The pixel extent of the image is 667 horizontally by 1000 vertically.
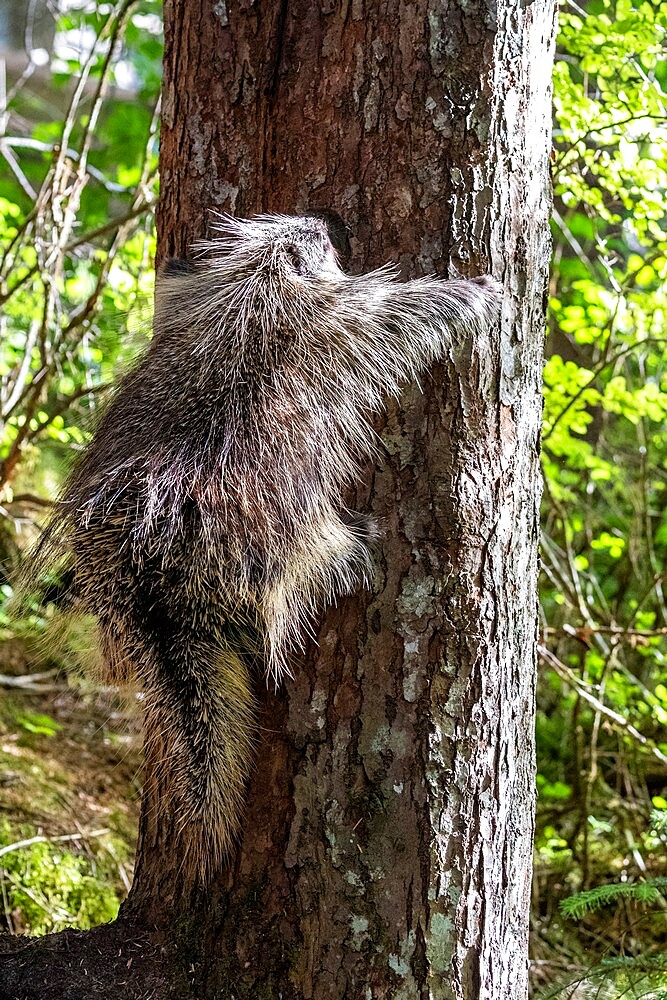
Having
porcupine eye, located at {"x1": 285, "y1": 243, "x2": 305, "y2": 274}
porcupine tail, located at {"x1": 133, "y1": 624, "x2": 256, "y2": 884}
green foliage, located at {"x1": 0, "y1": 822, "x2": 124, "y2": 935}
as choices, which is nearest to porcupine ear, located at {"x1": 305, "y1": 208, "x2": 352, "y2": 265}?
porcupine eye, located at {"x1": 285, "y1": 243, "x2": 305, "y2": 274}

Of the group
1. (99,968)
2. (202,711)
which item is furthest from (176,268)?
(99,968)

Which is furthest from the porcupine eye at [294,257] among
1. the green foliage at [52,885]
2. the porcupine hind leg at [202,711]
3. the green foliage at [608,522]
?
the green foliage at [52,885]

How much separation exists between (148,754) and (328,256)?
1340 millimetres

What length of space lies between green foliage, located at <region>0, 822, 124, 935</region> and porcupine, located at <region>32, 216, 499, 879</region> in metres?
1.36

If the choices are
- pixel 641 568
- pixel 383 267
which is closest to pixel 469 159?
pixel 383 267

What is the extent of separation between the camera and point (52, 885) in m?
3.23

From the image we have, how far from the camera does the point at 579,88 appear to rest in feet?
9.60

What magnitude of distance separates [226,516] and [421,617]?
49 centimetres

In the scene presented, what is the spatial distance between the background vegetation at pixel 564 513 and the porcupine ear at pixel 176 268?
12.2 inches

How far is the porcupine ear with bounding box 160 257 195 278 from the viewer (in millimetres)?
2324

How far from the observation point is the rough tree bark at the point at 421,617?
1.75 meters

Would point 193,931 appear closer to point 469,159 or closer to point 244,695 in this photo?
point 244,695

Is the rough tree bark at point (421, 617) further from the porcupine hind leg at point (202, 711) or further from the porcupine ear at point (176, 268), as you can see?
the porcupine ear at point (176, 268)

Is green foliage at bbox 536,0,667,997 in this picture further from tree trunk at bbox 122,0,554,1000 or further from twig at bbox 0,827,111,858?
twig at bbox 0,827,111,858
